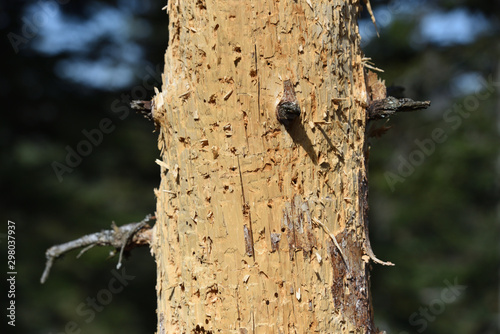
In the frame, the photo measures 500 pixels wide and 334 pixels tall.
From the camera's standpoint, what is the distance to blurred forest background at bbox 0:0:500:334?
613 centimetres

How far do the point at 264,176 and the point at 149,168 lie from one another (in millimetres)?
7015

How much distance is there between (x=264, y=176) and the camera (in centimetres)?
140

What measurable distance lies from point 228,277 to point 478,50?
822 centimetres

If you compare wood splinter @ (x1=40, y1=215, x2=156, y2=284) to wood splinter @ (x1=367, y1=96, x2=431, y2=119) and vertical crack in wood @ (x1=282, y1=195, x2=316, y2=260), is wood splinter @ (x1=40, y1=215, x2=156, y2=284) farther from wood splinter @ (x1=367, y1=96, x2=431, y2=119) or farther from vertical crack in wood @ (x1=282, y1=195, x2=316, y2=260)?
wood splinter @ (x1=367, y1=96, x2=431, y2=119)

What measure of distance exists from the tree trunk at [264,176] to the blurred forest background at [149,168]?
160 inches

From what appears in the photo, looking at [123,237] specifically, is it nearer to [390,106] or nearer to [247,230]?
[247,230]

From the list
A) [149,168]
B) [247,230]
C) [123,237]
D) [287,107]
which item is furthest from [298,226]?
[149,168]

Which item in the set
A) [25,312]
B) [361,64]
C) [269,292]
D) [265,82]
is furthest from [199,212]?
[25,312]

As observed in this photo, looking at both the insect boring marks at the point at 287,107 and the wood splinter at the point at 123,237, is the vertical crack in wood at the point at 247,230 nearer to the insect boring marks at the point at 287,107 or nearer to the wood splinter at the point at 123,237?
the insect boring marks at the point at 287,107

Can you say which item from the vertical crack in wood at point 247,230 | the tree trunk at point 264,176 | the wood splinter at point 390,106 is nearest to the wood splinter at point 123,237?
the tree trunk at point 264,176

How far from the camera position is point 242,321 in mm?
1382

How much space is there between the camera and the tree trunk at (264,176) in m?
1.39

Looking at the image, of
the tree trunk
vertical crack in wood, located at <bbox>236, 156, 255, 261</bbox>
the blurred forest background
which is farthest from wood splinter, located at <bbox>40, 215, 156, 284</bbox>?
the blurred forest background

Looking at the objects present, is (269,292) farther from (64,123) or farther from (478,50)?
(478,50)
